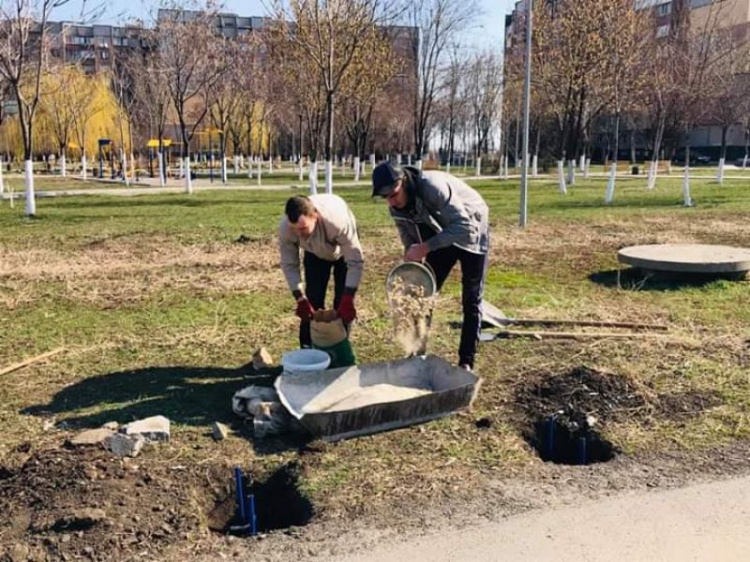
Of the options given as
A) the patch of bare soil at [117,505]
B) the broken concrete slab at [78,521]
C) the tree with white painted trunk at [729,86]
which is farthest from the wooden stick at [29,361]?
the tree with white painted trunk at [729,86]

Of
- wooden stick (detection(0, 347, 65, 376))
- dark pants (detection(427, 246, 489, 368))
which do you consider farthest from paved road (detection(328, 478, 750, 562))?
wooden stick (detection(0, 347, 65, 376))

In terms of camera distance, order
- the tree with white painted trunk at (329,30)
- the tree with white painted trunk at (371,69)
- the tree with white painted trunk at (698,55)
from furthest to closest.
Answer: the tree with white painted trunk at (371,69)
the tree with white painted trunk at (698,55)
the tree with white painted trunk at (329,30)

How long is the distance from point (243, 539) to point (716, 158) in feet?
221

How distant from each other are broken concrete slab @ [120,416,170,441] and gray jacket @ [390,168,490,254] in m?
2.05

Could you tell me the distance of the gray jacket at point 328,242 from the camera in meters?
4.65

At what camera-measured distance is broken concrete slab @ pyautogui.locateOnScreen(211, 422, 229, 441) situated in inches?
163

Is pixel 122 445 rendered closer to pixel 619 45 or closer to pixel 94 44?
pixel 619 45

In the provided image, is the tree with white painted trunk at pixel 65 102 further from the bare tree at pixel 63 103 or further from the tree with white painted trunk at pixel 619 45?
the tree with white painted trunk at pixel 619 45

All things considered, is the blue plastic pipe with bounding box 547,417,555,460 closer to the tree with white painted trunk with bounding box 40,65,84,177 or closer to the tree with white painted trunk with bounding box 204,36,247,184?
the tree with white painted trunk with bounding box 204,36,247,184

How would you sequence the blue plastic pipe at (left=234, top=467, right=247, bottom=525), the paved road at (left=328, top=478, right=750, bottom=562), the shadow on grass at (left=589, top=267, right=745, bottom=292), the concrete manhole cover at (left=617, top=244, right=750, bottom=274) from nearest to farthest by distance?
1. the paved road at (left=328, top=478, right=750, bottom=562)
2. the blue plastic pipe at (left=234, top=467, right=247, bottom=525)
3. the concrete manhole cover at (left=617, top=244, right=750, bottom=274)
4. the shadow on grass at (left=589, top=267, right=745, bottom=292)

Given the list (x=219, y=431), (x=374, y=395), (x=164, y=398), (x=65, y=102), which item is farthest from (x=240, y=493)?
(x=65, y=102)

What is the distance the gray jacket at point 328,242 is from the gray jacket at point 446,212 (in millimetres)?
392

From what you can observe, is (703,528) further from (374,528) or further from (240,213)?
(240,213)

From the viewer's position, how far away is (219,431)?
416 centimetres
